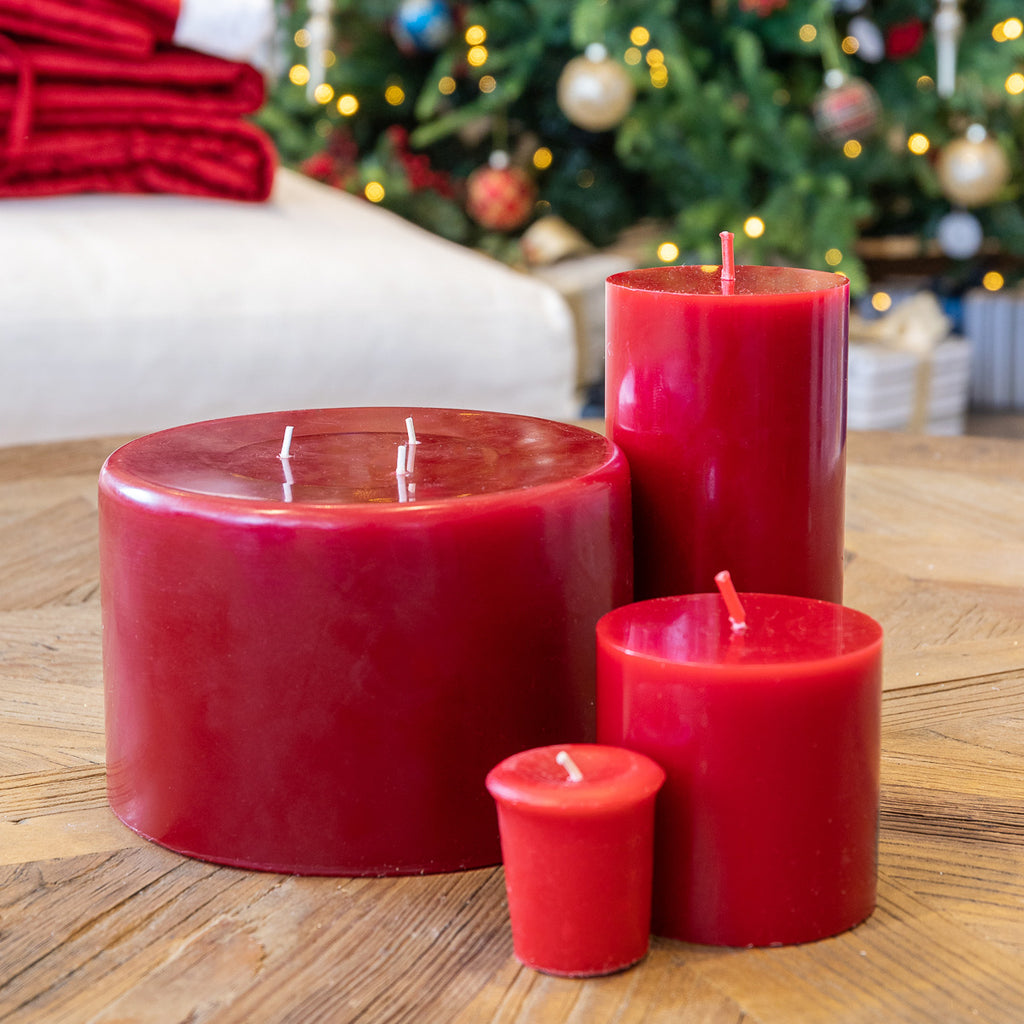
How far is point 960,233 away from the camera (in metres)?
2.40

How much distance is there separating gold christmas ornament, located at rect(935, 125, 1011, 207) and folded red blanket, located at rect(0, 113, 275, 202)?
1.20m

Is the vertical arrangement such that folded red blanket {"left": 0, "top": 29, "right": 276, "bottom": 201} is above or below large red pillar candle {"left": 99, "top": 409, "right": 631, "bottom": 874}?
above

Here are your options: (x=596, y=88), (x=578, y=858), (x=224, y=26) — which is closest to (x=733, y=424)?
(x=578, y=858)

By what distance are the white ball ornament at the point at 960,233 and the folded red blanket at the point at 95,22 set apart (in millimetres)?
1458

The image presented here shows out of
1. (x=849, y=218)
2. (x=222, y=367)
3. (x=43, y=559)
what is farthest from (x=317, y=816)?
(x=849, y=218)

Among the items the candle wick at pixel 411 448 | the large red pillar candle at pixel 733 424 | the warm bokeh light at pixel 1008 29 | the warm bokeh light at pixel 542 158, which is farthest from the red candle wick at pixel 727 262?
the warm bokeh light at pixel 542 158

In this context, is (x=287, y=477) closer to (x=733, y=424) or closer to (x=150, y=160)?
(x=733, y=424)

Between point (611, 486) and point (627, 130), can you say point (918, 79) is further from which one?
point (611, 486)

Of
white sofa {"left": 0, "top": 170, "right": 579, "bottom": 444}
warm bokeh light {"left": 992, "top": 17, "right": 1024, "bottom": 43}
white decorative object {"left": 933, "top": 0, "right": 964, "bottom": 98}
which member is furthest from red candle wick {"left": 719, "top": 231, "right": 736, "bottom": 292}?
warm bokeh light {"left": 992, "top": 17, "right": 1024, "bottom": 43}

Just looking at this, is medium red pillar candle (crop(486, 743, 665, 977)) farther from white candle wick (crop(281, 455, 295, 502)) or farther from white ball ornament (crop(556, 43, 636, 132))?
white ball ornament (crop(556, 43, 636, 132))

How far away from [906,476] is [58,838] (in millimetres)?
671

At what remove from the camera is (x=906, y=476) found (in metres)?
0.99

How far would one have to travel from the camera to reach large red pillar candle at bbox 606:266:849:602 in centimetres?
51

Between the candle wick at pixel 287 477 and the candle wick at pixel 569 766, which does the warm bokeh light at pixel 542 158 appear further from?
the candle wick at pixel 569 766
